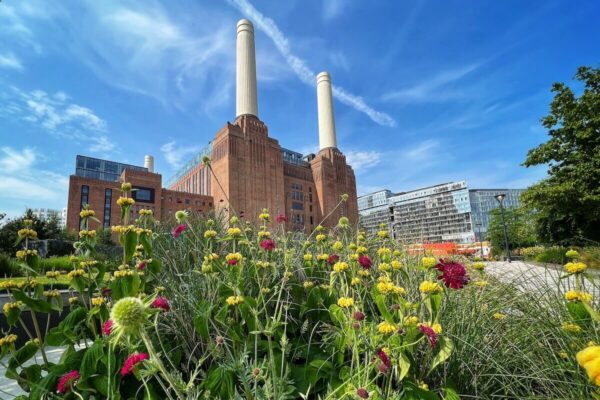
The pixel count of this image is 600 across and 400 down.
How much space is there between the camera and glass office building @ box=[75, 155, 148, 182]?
243 ft

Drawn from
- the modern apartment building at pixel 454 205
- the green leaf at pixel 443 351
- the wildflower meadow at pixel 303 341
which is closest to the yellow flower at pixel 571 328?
the wildflower meadow at pixel 303 341

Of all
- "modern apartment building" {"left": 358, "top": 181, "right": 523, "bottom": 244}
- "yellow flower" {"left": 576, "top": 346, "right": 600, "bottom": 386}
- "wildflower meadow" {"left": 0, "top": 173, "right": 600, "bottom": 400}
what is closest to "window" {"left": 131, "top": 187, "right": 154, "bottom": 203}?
"wildflower meadow" {"left": 0, "top": 173, "right": 600, "bottom": 400}

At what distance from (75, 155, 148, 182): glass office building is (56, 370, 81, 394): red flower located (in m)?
82.1

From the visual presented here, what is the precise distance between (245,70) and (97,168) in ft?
177

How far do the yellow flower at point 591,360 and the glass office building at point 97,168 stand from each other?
83246 millimetres

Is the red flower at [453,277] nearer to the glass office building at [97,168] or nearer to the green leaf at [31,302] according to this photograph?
the green leaf at [31,302]

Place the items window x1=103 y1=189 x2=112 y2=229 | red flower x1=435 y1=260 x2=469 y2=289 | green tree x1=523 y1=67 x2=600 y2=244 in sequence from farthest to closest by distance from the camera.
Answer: window x1=103 y1=189 x2=112 y2=229 → green tree x1=523 y1=67 x2=600 y2=244 → red flower x1=435 y1=260 x2=469 y2=289

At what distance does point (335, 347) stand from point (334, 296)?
0.31 meters

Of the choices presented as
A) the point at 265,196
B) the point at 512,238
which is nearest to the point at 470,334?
the point at 512,238

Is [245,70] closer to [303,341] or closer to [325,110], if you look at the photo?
[325,110]

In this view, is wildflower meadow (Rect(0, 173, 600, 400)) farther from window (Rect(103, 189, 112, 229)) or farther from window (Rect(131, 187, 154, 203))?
window (Rect(103, 189, 112, 229))

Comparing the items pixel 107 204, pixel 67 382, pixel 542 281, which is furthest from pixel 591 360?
pixel 107 204

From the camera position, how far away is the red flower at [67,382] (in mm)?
1038

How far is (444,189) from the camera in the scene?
93.0 metres
